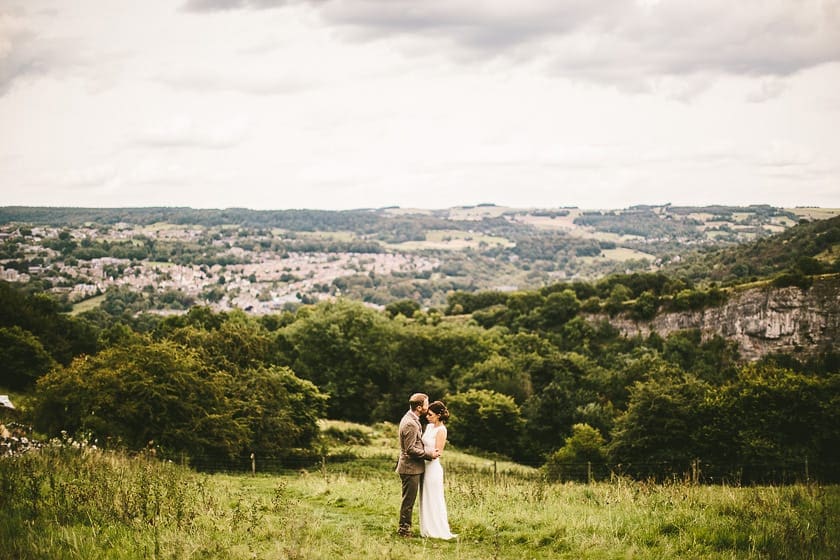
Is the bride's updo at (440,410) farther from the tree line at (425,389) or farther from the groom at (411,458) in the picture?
the tree line at (425,389)

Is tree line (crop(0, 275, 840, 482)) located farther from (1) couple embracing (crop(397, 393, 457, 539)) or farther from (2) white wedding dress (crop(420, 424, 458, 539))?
(2) white wedding dress (crop(420, 424, 458, 539))

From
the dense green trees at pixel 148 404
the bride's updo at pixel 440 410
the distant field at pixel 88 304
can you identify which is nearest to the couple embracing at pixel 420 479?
the bride's updo at pixel 440 410

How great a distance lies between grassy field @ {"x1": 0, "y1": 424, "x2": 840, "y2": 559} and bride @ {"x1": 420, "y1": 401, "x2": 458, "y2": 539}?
33cm

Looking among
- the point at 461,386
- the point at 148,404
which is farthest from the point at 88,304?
the point at 148,404

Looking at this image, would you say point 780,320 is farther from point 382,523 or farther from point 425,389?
point 382,523

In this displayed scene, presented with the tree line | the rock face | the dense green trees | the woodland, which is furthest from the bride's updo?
the rock face

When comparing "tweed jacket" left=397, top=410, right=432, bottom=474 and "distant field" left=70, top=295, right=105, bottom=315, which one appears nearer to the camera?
"tweed jacket" left=397, top=410, right=432, bottom=474

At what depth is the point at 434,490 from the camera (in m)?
10.1

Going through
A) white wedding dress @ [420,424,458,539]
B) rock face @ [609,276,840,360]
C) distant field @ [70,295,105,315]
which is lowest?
distant field @ [70,295,105,315]

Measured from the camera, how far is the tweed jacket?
9930 millimetres

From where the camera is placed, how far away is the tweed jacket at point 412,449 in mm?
9930

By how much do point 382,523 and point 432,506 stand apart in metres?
1.51

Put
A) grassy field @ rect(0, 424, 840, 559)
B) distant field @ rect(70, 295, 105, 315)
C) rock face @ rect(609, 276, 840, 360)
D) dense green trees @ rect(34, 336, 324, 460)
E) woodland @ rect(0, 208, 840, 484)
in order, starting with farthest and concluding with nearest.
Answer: distant field @ rect(70, 295, 105, 315), rock face @ rect(609, 276, 840, 360), woodland @ rect(0, 208, 840, 484), dense green trees @ rect(34, 336, 324, 460), grassy field @ rect(0, 424, 840, 559)

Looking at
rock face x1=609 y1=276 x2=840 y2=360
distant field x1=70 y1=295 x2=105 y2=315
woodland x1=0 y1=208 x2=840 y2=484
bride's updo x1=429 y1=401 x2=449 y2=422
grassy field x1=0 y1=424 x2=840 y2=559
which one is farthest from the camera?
distant field x1=70 y1=295 x2=105 y2=315
